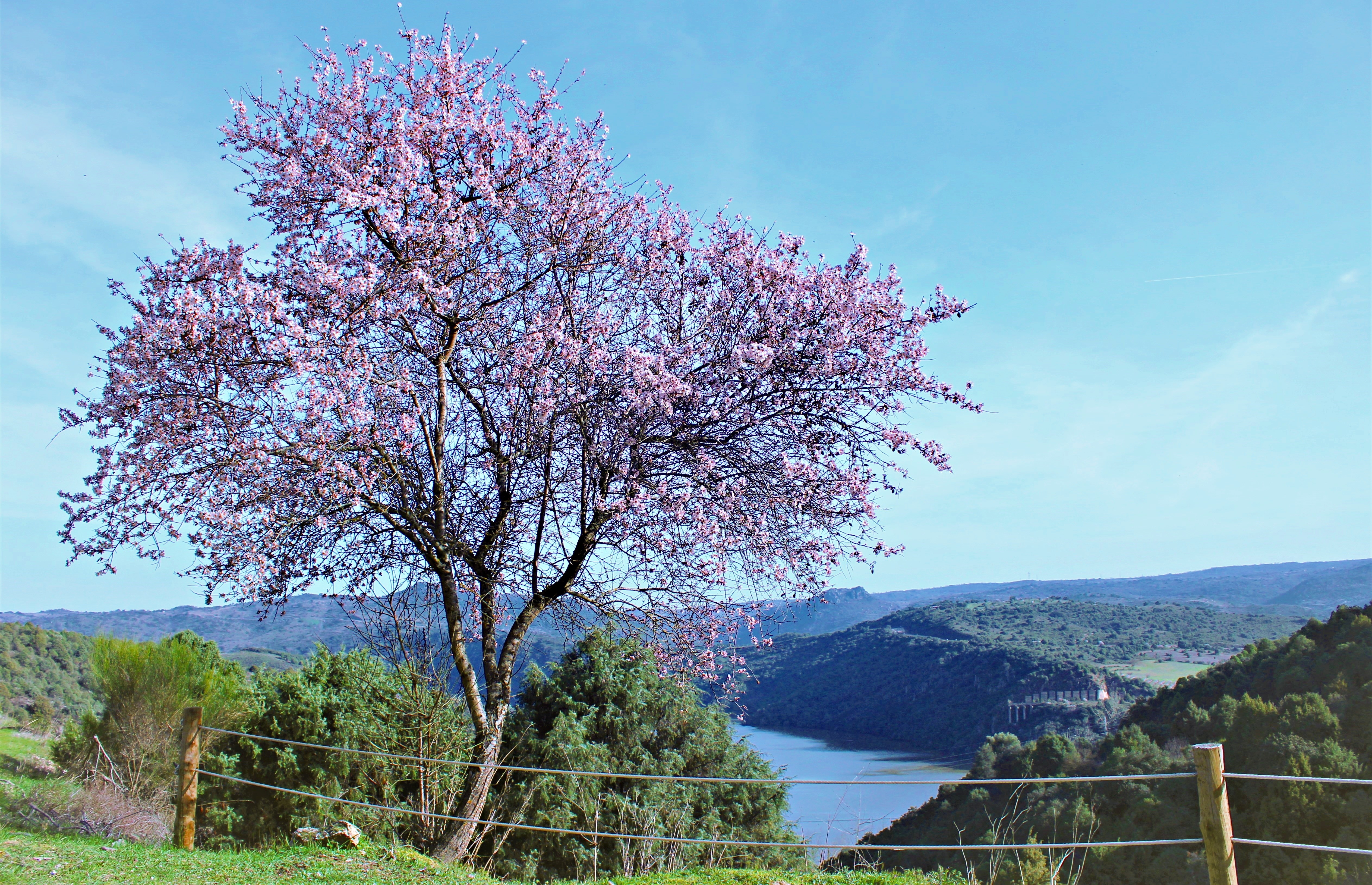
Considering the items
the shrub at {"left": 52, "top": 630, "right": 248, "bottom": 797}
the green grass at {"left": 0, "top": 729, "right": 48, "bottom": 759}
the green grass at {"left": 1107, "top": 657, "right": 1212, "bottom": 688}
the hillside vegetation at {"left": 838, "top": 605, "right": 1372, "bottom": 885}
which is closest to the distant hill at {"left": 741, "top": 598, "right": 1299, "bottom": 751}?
the green grass at {"left": 1107, "top": 657, "right": 1212, "bottom": 688}

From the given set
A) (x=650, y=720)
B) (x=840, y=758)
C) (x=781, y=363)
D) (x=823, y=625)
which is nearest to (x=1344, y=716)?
(x=840, y=758)

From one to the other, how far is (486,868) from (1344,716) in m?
41.9

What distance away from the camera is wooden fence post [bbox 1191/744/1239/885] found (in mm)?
4117

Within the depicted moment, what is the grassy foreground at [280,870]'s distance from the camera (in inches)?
215

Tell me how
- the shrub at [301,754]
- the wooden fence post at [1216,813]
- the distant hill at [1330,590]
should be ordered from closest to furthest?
the wooden fence post at [1216,813], the shrub at [301,754], the distant hill at [1330,590]

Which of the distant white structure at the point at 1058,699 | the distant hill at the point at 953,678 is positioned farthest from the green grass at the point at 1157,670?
the distant white structure at the point at 1058,699

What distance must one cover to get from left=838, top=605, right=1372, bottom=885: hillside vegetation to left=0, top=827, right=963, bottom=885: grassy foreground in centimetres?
2023

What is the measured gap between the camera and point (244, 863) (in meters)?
6.07

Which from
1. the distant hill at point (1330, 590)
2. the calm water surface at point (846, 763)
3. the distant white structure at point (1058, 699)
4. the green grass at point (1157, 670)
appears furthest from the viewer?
the distant hill at point (1330, 590)

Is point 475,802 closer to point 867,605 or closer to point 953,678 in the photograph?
point 953,678

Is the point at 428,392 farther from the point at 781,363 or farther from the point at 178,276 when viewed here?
the point at 781,363

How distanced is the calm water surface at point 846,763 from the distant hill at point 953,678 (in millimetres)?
2058

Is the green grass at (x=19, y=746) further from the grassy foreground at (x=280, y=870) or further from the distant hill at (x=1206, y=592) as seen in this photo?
the distant hill at (x=1206, y=592)

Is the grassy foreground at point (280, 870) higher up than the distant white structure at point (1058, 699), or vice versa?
the grassy foreground at point (280, 870)
